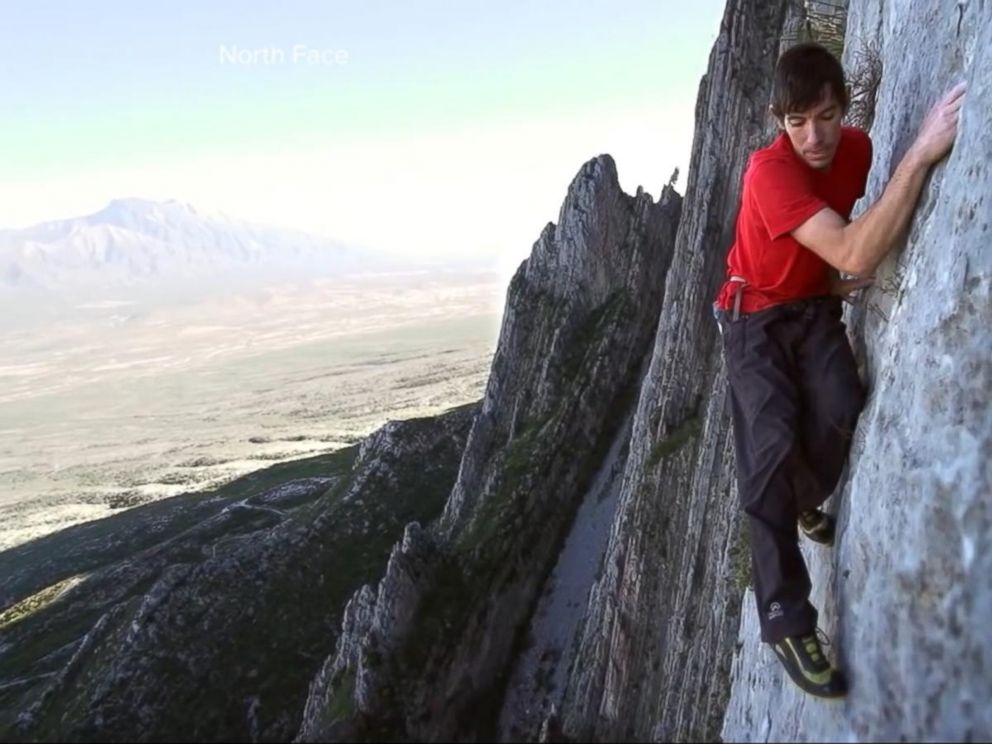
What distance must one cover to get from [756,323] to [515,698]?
118ft

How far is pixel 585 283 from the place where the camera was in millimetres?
53594

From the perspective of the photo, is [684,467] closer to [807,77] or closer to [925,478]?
[925,478]

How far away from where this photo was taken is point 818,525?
8.24m

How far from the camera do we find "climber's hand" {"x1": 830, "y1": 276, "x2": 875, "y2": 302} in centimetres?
805

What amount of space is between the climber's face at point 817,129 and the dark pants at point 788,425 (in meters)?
1.72

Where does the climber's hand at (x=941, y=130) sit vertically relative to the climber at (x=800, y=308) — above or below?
above

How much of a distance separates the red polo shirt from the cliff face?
31.1 inches

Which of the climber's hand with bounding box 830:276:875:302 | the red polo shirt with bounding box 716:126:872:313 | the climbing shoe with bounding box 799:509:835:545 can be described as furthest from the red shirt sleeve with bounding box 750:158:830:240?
the climbing shoe with bounding box 799:509:835:545

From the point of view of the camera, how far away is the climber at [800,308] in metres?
6.95

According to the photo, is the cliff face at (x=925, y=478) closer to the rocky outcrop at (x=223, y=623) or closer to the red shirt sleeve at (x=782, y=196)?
the red shirt sleeve at (x=782, y=196)

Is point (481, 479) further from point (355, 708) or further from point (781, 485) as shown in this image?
point (781, 485)

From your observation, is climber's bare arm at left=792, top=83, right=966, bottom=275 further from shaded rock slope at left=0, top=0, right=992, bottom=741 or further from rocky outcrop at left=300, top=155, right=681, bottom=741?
rocky outcrop at left=300, top=155, right=681, bottom=741

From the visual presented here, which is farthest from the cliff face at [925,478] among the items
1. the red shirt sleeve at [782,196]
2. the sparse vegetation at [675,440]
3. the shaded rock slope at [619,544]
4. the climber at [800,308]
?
the sparse vegetation at [675,440]

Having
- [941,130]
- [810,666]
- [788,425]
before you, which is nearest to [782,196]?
[941,130]
